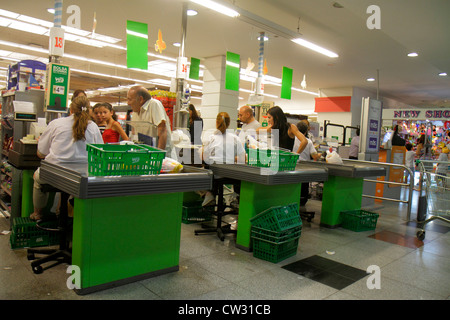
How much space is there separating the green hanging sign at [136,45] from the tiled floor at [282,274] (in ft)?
8.66

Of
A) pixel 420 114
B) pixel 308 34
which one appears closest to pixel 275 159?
pixel 308 34

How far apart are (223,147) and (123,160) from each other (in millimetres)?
1896

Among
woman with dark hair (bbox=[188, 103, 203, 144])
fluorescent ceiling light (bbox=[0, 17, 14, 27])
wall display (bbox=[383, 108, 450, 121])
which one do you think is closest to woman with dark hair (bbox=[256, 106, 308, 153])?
woman with dark hair (bbox=[188, 103, 203, 144])

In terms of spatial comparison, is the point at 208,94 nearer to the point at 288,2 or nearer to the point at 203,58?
the point at 203,58

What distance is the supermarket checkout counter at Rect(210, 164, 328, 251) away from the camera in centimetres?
333

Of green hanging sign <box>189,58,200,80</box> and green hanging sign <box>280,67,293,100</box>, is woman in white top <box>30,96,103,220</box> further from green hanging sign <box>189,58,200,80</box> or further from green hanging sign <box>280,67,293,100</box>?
green hanging sign <box>280,67,293,100</box>

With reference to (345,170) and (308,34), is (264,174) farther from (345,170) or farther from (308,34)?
(308,34)

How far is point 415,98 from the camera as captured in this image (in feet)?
51.4

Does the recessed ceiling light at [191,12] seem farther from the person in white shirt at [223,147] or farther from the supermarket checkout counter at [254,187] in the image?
the supermarket checkout counter at [254,187]

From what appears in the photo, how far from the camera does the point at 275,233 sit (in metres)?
3.25

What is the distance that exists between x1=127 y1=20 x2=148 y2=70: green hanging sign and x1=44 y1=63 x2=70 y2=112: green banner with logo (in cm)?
139

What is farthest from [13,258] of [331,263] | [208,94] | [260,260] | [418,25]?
[208,94]

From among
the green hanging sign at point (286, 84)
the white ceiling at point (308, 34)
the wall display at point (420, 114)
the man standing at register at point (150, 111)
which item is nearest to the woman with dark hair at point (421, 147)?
the wall display at point (420, 114)

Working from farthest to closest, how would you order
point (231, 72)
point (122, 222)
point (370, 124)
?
point (231, 72) → point (370, 124) → point (122, 222)
